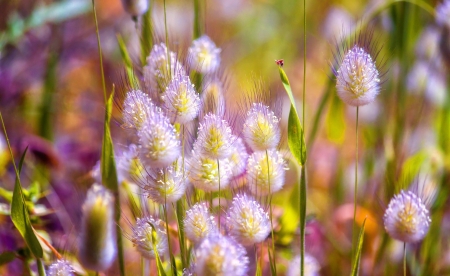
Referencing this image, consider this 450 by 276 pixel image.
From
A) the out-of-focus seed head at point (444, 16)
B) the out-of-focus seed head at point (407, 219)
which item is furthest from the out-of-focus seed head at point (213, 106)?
the out-of-focus seed head at point (444, 16)

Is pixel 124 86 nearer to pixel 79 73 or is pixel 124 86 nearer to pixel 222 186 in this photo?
pixel 222 186

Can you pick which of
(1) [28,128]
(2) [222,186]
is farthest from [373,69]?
(1) [28,128]

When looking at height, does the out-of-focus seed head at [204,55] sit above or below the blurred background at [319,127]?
above

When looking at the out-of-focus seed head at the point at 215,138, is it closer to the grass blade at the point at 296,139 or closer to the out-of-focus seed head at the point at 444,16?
the grass blade at the point at 296,139

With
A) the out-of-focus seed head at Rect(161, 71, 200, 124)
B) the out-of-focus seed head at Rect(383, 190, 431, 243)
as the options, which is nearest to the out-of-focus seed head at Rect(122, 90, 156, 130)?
the out-of-focus seed head at Rect(161, 71, 200, 124)

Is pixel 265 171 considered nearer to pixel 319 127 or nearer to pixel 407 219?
pixel 407 219
